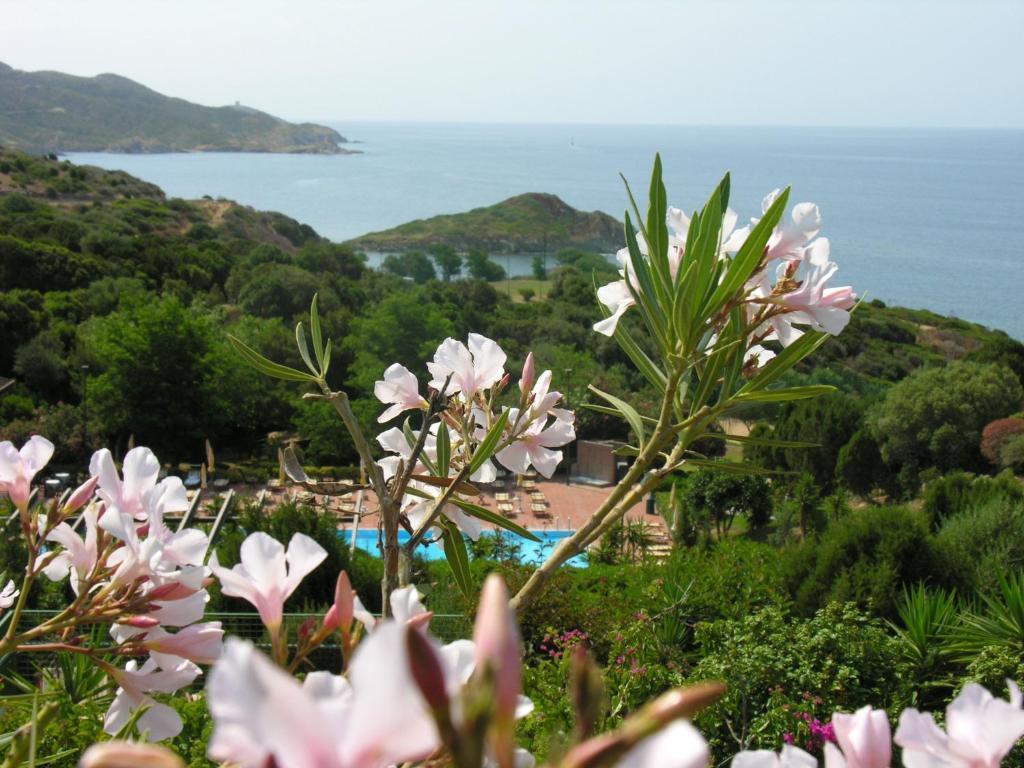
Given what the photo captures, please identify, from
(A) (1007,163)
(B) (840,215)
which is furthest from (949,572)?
(A) (1007,163)

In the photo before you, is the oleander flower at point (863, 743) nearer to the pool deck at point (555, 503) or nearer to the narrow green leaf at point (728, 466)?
the narrow green leaf at point (728, 466)

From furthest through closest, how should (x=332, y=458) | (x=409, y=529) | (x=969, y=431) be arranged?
(x=332, y=458)
(x=969, y=431)
(x=409, y=529)

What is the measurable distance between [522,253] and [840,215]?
29176mm

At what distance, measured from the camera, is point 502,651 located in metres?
0.30

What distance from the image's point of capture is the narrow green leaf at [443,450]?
A: 3.44 ft

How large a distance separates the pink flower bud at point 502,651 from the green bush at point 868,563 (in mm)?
6118

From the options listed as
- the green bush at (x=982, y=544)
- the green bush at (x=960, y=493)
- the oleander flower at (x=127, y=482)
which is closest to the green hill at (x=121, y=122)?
the green bush at (x=960, y=493)

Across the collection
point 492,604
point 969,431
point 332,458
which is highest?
point 492,604

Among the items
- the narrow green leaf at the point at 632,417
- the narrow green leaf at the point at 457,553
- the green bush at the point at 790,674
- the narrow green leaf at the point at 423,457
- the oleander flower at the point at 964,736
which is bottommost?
the green bush at the point at 790,674

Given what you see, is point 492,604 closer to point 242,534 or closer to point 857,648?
point 857,648

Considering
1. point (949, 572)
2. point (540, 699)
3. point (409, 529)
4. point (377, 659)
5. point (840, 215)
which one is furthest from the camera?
point (840, 215)

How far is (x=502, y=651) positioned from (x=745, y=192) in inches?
2544

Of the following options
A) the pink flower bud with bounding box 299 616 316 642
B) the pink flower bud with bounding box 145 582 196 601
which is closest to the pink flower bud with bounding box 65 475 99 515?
the pink flower bud with bounding box 145 582 196 601

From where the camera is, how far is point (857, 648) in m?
4.57
